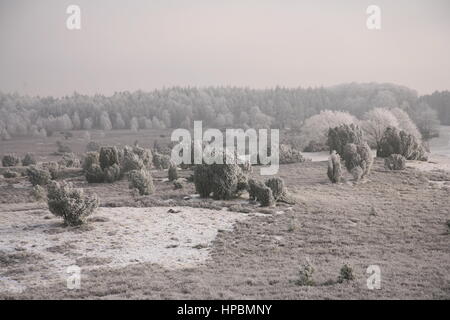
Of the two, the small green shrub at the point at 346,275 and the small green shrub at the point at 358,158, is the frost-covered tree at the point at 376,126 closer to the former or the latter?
the small green shrub at the point at 358,158

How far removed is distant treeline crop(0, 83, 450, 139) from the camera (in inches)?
4656

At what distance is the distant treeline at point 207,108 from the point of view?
11825cm

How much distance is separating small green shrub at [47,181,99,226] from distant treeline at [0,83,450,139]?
94962 mm

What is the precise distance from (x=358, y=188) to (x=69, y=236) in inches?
741

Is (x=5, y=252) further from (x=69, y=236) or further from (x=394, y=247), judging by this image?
(x=394, y=247)

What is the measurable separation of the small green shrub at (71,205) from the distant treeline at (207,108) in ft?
312

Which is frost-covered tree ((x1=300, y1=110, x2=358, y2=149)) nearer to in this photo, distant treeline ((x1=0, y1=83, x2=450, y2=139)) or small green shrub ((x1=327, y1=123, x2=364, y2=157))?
small green shrub ((x1=327, y1=123, x2=364, y2=157))

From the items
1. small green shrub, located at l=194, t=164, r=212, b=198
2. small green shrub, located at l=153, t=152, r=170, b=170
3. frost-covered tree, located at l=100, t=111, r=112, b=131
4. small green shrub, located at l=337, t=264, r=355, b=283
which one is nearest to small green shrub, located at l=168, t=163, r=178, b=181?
small green shrub, located at l=194, t=164, r=212, b=198

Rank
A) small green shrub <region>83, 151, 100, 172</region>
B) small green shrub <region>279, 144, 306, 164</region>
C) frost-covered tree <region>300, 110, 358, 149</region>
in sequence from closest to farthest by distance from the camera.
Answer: small green shrub <region>83, 151, 100, 172</region> → small green shrub <region>279, 144, 306, 164</region> → frost-covered tree <region>300, 110, 358, 149</region>

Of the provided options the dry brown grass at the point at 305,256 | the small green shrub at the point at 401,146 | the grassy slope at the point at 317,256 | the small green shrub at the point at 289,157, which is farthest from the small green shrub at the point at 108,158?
the small green shrub at the point at 401,146

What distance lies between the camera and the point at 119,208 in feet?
73.5

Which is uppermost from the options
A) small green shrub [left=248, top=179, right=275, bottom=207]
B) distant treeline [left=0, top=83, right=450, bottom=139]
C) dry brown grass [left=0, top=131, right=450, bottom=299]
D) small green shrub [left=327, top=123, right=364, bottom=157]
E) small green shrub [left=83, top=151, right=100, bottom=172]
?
distant treeline [left=0, top=83, right=450, bottom=139]

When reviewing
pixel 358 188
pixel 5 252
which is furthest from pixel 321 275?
pixel 358 188

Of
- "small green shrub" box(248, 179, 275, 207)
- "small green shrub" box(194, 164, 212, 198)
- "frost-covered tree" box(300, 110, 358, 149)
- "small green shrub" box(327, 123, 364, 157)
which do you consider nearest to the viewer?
"small green shrub" box(248, 179, 275, 207)
